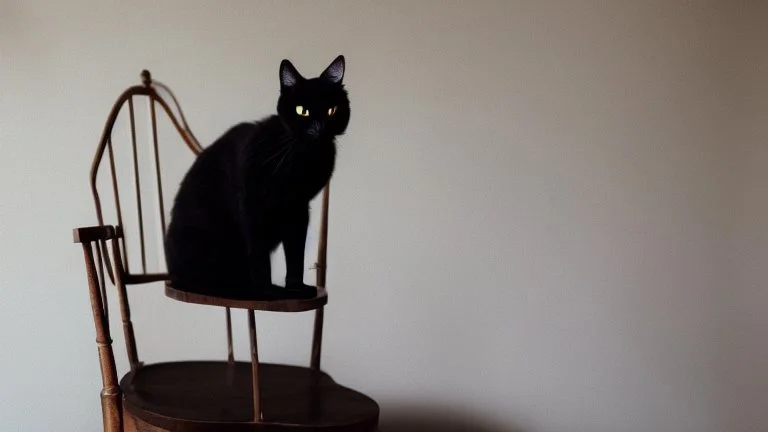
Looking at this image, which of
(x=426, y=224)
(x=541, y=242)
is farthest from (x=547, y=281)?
(x=426, y=224)

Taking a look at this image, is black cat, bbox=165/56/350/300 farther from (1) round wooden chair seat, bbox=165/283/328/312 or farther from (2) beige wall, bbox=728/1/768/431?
(2) beige wall, bbox=728/1/768/431

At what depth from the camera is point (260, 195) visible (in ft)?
3.18

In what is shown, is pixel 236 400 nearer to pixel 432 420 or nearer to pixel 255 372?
pixel 255 372

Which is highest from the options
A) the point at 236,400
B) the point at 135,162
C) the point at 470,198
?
the point at 135,162

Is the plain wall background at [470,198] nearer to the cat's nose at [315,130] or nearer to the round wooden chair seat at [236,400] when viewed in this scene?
the round wooden chair seat at [236,400]

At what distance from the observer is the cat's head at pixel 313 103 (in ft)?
3.20

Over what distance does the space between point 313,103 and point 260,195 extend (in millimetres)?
158

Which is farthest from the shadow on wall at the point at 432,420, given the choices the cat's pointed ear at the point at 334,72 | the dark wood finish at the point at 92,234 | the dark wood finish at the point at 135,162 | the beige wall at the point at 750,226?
Answer: the cat's pointed ear at the point at 334,72

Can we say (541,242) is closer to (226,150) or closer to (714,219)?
(714,219)

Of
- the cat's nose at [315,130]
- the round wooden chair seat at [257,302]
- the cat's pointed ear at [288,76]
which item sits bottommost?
the round wooden chair seat at [257,302]

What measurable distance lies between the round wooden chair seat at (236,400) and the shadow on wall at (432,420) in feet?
1.22

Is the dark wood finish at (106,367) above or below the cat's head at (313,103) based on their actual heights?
below

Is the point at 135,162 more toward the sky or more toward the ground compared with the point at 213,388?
more toward the sky

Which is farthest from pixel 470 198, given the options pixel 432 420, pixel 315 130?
pixel 315 130
